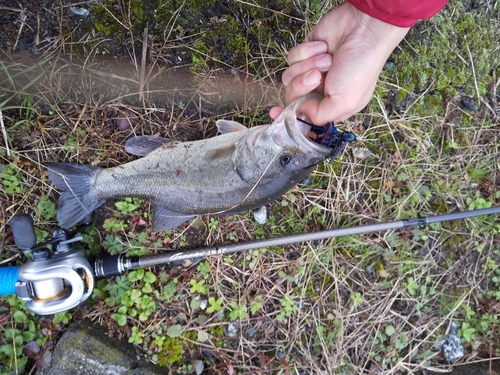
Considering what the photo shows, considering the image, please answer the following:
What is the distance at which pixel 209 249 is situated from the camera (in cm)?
331

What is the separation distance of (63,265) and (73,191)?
60 centimetres

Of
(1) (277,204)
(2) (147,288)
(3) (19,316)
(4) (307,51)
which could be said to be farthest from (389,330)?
(3) (19,316)

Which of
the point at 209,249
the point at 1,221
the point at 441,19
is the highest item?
the point at 441,19

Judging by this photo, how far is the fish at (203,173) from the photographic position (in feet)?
8.73

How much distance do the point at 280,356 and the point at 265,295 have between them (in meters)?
0.64

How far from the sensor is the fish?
2660 millimetres

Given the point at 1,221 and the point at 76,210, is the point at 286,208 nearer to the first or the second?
the point at 76,210

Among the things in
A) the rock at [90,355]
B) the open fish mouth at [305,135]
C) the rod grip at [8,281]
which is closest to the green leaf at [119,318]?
the rock at [90,355]

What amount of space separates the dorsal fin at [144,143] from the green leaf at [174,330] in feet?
5.31

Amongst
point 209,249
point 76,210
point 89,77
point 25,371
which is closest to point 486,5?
point 209,249

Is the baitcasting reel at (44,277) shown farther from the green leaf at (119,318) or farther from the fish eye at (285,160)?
the fish eye at (285,160)

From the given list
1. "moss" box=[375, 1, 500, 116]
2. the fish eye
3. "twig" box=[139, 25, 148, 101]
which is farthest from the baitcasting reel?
"moss" box=[375, 1, 500, 116]

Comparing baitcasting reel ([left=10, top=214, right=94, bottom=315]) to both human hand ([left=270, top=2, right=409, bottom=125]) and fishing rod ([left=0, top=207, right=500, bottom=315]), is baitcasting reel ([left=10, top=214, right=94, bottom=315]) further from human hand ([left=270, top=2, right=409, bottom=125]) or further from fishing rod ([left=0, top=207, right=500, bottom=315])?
human hand ([left=270, top=2, right=409, bottom=125])

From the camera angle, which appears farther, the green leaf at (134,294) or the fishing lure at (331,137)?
the green leaf at (134,294)
